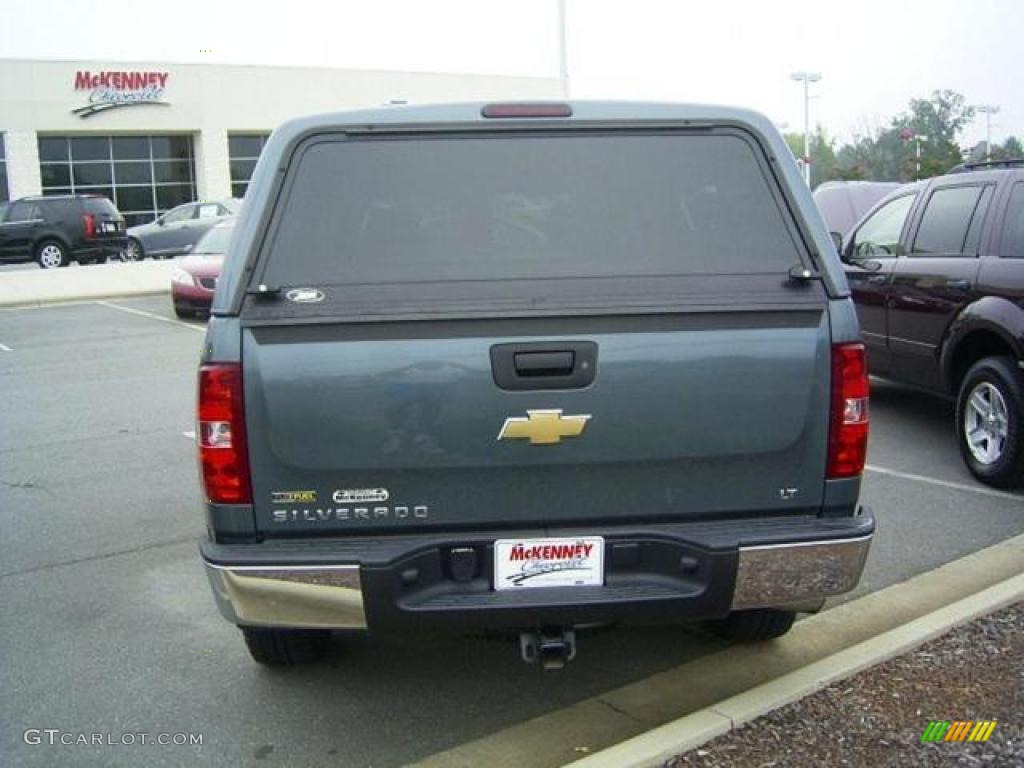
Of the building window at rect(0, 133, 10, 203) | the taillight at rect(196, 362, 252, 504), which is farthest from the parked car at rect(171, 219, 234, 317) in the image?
the building window at rect(0, 133, 10, 203)

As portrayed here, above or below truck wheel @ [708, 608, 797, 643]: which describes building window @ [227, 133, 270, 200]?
above

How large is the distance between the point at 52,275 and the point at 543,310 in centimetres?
1977

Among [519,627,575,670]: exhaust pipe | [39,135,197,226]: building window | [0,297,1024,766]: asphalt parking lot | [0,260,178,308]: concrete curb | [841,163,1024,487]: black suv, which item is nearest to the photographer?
[519,627,575,670]: exhaust pipe

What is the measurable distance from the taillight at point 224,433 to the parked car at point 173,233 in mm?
26577

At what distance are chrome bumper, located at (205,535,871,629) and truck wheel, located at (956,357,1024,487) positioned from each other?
344 centimetres

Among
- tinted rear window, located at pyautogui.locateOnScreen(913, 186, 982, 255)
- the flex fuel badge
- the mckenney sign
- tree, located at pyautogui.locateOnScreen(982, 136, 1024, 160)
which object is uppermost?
the mckenney sign

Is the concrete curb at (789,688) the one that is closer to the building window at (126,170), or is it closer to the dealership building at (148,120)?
the dealership building at (148,120)

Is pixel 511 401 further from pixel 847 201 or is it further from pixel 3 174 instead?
pixel 3 174

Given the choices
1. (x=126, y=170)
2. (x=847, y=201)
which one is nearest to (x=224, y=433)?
(x=847, y=201)

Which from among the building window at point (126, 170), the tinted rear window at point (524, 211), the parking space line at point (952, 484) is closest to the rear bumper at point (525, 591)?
the tinted rear window at point (524, 211)

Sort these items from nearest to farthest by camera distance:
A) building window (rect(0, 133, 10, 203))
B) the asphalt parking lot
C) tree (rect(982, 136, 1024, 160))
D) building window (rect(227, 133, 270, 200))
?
1. the asphalt parking lot
2. tree (rect(982, 136, 1024, 160))
3. building window (rect(0, 133, 10, 203))
4. building window (rect(227, 133, 270, 200))

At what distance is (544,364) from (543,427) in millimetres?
186

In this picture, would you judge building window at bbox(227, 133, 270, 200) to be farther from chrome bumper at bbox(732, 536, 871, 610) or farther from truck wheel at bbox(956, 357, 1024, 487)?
chrome bumper at bbox(732, 536, 871, 610)

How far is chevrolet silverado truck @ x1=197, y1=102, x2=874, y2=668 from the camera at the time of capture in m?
3.16
